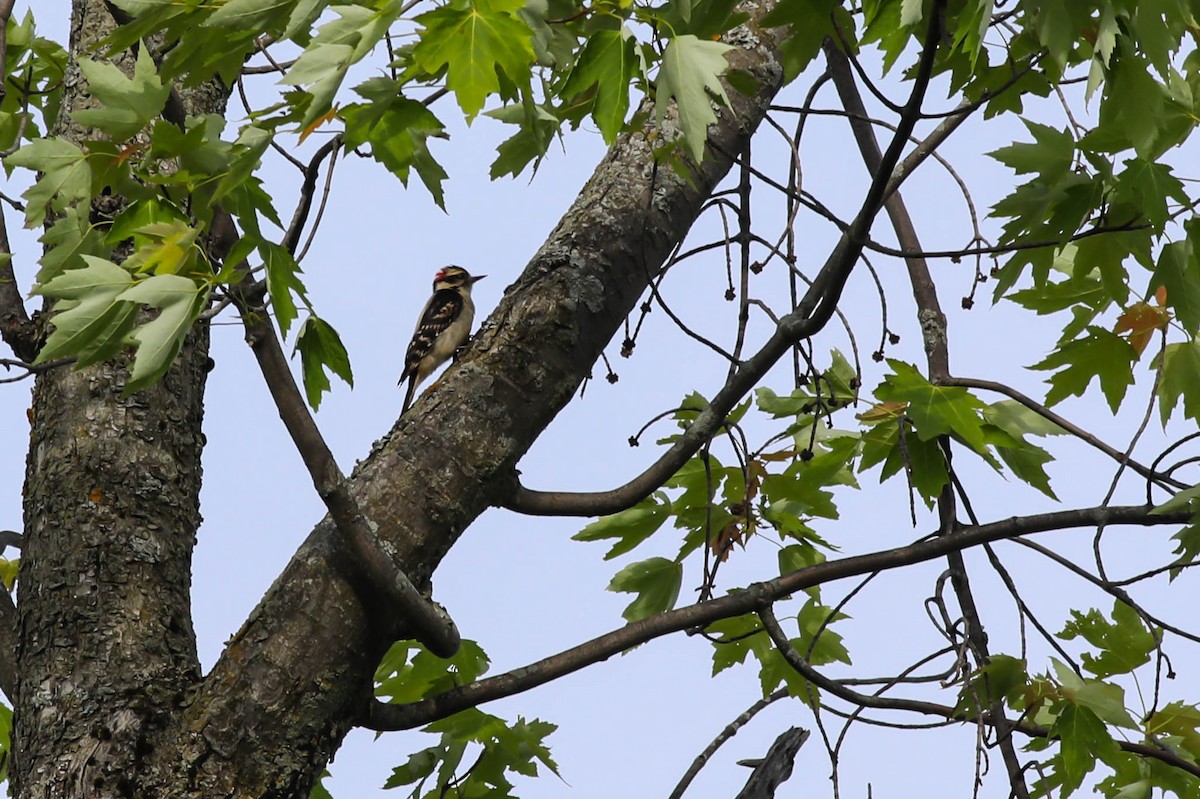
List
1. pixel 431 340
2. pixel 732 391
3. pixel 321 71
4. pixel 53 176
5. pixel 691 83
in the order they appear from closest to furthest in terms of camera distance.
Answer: pixel 321 71
pixel 691 83
pixel 53 176
pixel 732 391
pixel 431 340

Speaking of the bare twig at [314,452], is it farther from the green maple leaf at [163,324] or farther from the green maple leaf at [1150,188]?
the green maple leaf at [1150,188]

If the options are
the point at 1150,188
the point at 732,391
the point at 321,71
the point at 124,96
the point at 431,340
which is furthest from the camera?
the point at 431,340

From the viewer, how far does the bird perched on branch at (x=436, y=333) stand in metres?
7.22

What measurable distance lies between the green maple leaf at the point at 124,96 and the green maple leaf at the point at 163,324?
1.28ft

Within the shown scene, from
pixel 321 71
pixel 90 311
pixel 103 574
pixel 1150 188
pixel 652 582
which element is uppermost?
pixel 1150 188

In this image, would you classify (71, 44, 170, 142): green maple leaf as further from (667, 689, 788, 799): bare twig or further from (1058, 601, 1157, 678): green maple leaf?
(1058, 601, 1157, 678): green maple leaf

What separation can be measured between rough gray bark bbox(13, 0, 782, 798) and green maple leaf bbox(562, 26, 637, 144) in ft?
3.07

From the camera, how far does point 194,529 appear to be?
3000 millimetres

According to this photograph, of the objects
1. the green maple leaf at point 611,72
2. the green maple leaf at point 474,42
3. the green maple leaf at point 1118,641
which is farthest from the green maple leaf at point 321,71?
the green maple leaf at point 1118,641

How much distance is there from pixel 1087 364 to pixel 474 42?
217 cm

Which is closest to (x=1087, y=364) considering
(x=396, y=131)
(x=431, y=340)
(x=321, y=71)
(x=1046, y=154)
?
(x=1046, y=154)

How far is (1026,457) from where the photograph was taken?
3.09 metres

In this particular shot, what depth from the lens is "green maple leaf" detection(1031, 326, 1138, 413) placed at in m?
3.33

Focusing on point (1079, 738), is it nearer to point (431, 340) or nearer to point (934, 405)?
point (934, 405)
